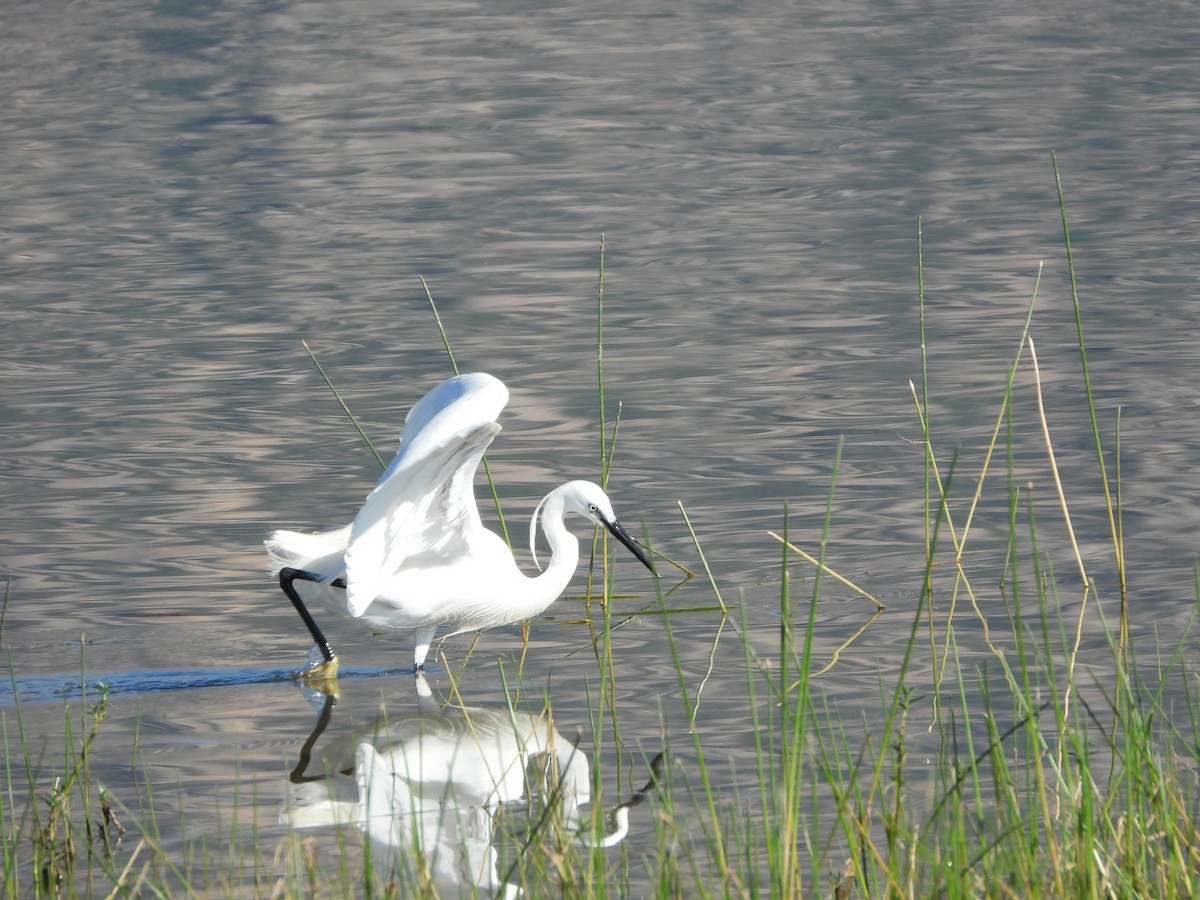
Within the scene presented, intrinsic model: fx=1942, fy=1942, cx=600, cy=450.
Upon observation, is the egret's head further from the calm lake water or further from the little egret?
Result: the calm lake water

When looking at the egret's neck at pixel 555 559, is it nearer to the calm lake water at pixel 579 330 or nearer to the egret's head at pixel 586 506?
the egret's head at pixel 586 506

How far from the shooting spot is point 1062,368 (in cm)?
892

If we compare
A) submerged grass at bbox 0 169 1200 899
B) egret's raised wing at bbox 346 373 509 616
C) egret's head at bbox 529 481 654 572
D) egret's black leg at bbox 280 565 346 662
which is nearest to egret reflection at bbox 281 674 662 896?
submerged grass at bbox 0 169 1200 899

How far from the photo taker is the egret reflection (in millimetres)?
4238

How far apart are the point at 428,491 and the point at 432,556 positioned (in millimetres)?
693

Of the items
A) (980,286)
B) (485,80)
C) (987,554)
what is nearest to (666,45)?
(485,80)

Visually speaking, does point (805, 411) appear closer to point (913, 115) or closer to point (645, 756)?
point (645, 756)

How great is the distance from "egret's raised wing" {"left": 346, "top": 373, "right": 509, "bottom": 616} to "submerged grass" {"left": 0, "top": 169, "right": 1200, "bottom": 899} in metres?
0.48

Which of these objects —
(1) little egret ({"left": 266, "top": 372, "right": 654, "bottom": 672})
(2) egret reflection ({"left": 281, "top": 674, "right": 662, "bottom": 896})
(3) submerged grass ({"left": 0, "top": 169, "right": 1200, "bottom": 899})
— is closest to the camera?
(3) submerged grass ({"left": 0, "top": 169, "right": 1200, "bottom": 899})

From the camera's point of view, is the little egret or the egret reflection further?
the little egret

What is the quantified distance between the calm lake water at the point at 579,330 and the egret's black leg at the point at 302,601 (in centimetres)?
17

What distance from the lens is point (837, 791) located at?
318 cm

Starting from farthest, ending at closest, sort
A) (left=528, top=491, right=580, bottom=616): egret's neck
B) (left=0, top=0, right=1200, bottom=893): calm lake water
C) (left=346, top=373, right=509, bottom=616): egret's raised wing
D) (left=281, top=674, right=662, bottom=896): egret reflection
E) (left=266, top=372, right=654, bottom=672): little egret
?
(left=528, top=491, right=580, bottom=616): egret's neck, (left=0, top=0, right=1200, bottom=893): calm lake water, (left=266, top=372, right=654, bottom=672): little egret, (left=346, top=373, right=509, bottom=616): egret's raised wing, (left=281, top=674, right=662, bottom=896): egret reflection

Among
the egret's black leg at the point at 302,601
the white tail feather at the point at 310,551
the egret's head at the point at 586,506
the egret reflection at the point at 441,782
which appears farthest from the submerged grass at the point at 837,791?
the white tail feather at the point at 310,551
